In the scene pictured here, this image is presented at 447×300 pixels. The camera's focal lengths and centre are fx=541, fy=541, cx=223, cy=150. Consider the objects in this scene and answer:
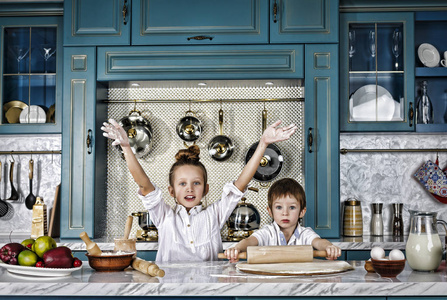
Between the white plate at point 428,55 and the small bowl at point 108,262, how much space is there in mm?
2476

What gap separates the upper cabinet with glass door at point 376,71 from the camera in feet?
10.9

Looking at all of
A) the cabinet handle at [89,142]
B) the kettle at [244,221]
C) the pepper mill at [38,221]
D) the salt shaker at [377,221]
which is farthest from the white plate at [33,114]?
the salt shaker at [377,221]

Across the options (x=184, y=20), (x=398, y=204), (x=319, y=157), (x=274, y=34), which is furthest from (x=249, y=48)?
(x=398, y=204)

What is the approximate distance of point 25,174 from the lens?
373cm

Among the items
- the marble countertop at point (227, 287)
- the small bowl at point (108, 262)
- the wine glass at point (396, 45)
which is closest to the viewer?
the marble countertop at point (227, 287)

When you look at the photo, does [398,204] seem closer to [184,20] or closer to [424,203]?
[424,203]

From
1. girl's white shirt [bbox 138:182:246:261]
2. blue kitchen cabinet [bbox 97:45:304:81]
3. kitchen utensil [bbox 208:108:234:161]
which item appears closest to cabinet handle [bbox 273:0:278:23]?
blue kitchen cabinet [bbox 97:45:304:81]

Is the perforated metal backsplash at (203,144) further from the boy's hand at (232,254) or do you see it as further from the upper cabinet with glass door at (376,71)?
the boy's hand at (232,254)

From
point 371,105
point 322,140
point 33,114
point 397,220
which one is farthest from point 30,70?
point 397,220

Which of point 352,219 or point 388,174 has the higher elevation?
point 388,174

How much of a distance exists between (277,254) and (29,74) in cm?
235

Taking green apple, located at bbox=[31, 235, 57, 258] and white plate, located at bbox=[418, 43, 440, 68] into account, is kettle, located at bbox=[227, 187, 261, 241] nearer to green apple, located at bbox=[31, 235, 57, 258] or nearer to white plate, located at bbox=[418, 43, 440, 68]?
white plate, located at bbox=[418, 43, 440, 68]

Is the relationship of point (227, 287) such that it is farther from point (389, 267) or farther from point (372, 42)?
point (372, 42)

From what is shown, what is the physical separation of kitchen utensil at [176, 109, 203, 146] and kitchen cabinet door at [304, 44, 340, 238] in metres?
0.75
